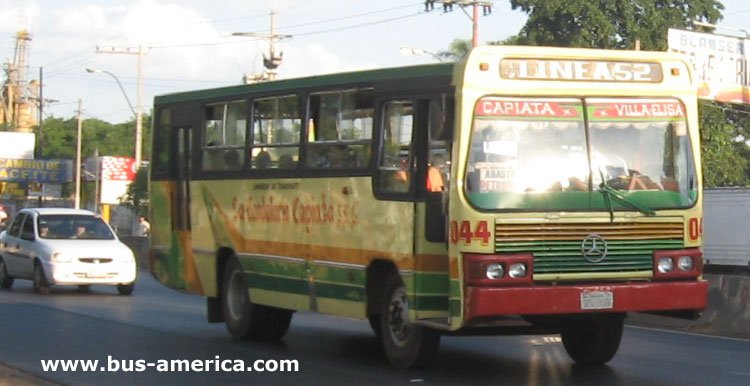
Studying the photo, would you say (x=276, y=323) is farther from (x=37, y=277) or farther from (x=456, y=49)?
(x=456, y=49)

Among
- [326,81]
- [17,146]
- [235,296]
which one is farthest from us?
[17,146]

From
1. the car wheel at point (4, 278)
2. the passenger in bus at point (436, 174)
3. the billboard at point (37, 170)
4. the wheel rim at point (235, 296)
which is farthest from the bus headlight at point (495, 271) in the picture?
the billboard at point (37, 170)

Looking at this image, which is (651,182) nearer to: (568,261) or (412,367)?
(568,261)

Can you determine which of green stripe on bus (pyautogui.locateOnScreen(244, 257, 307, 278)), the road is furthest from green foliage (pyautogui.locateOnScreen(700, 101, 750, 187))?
green stripe on bus (pyautogui.locateOnScreen(244, 257, 307, 278))

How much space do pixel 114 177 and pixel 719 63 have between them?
1325 inches

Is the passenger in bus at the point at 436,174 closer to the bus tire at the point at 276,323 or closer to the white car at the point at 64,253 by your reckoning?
the bus tire at the point at 276,323

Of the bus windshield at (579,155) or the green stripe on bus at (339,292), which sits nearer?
the bus windshield at (579,155)

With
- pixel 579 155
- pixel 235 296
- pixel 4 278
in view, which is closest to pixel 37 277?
pixel 4 278

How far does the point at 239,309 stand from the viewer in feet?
55.5

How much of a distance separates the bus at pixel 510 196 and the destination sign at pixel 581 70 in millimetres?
12

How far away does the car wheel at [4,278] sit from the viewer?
91.3 feet

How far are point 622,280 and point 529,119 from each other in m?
1.58

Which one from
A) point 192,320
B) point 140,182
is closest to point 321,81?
point 192,320

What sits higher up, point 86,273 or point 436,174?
point 436,174
